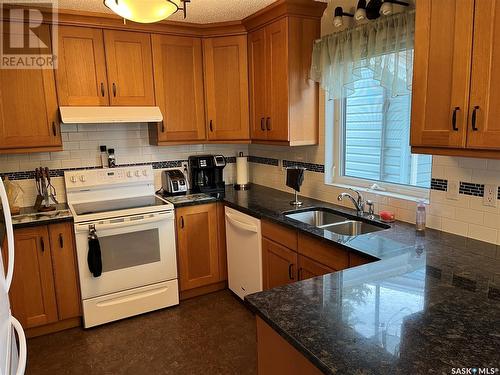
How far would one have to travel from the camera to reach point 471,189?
1.99m

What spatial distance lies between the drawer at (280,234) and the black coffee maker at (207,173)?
914 mm

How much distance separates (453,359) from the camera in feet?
3.29

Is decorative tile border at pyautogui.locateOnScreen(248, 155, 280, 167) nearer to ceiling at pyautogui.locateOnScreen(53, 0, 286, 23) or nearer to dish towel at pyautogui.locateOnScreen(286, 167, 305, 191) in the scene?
dish towel at pyautogui.locateOnScreen(286, 167, 305, 191)

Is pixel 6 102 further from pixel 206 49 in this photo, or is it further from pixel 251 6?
pixel 251 6

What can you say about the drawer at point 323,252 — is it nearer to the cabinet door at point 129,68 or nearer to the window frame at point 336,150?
the window frame at point 336,150

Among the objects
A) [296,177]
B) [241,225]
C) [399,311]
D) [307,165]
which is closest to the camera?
[399,311]

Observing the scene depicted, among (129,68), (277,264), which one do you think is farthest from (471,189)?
(129,68)

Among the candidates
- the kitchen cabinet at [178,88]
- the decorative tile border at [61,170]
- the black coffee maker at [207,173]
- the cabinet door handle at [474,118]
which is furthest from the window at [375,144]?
the decorative tile border at [61,170]

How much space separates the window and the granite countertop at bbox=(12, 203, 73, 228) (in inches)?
81.2

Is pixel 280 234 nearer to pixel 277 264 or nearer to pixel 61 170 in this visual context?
pixel 277 264

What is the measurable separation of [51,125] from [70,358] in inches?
65.9

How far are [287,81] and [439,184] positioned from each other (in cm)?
130

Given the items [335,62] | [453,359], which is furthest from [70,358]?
[335,62]

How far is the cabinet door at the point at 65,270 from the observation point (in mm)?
2740
